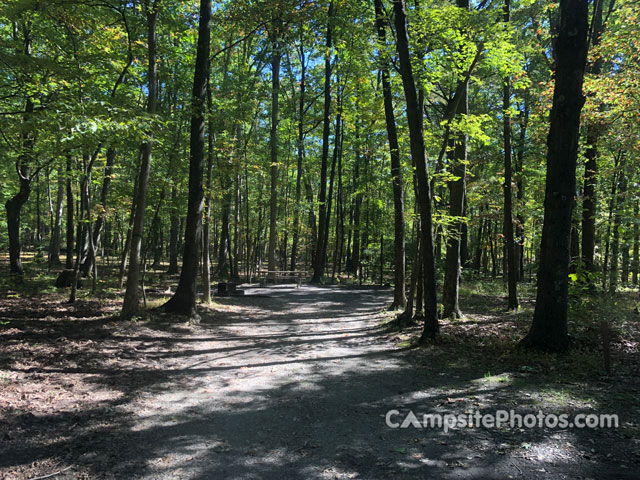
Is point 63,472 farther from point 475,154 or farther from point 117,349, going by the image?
point 475,154

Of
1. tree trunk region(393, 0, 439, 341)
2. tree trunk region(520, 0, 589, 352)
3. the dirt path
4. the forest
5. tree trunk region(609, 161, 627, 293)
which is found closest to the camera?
the dirt path

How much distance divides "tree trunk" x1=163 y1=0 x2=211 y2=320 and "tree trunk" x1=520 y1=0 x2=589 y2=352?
7948 mm

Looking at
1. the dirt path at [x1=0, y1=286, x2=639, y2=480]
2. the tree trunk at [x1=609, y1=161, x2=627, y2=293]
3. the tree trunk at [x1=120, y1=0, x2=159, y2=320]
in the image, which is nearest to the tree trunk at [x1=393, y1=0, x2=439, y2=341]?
→ the dirt path at [x1=0, y1=286, x2=639, y2=480]

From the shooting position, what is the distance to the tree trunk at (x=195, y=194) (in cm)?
987

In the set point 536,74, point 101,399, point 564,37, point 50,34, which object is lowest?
point 101,399

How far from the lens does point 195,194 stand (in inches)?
403

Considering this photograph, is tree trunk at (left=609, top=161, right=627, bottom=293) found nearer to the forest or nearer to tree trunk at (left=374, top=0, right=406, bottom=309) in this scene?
the forest

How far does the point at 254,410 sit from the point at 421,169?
5746 millimetres

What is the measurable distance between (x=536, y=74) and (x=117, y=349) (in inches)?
824

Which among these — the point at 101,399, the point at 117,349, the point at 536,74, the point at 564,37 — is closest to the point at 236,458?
the point at 101,399

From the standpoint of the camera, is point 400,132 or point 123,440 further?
point 400,132

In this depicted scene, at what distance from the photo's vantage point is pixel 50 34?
393 inches

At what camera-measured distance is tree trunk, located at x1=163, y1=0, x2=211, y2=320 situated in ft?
32.4

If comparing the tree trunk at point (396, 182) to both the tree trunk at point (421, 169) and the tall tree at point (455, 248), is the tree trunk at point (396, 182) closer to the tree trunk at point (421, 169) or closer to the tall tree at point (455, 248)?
the tall tree at point (455, 248)
